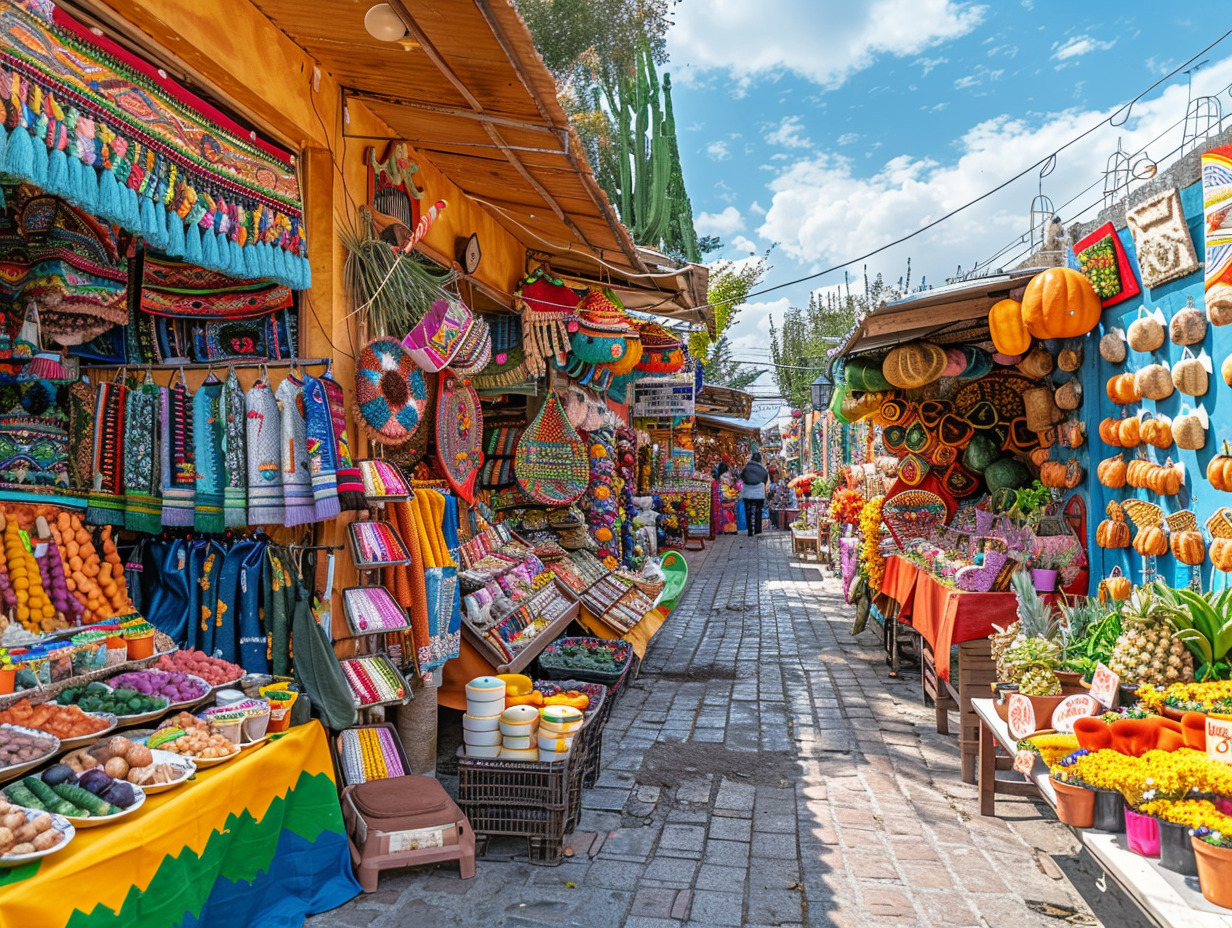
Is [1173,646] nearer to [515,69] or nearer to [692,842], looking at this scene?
[692,842]

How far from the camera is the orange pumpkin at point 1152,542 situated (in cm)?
452

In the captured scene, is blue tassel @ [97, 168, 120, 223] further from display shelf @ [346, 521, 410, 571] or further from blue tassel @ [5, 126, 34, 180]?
display shelf @ [346, 521, 410, 571]

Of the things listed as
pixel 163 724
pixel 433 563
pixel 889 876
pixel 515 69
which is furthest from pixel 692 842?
pixel 515 69

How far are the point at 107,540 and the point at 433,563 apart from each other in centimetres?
152

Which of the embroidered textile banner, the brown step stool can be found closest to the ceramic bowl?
the brown step stool

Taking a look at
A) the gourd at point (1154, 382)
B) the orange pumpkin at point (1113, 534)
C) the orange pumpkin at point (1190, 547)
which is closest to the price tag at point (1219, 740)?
the orange pumpkin at point (1190, 547)

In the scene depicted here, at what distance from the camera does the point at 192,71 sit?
312cm

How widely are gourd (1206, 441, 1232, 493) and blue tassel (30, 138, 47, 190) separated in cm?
483

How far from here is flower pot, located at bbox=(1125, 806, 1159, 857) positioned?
236cm

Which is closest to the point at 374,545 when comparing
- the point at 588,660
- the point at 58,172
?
the point at 58,172

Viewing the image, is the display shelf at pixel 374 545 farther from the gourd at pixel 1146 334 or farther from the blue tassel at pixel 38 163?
the gourd at pixel 1146 334

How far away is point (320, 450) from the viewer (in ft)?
11.8

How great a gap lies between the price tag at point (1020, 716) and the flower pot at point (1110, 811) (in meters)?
0.67

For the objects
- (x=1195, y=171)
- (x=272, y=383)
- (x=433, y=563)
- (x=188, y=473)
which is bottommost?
(x=433, y=563)
